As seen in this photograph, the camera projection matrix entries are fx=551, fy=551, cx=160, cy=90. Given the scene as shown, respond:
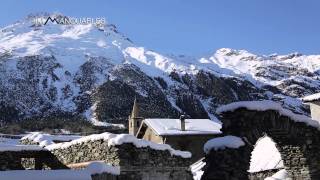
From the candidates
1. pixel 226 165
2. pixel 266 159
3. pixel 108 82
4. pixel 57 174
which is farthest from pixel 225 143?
pixel 108 82

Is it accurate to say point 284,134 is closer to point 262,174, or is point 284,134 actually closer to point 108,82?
point 262,174

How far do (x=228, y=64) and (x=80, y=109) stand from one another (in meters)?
103

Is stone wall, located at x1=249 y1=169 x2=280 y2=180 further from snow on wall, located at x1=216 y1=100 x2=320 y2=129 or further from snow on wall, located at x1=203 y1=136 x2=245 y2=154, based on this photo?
snow on wall, located at x1=203 y1=136 x2=245 y2=154

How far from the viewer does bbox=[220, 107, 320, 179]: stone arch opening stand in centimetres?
1574

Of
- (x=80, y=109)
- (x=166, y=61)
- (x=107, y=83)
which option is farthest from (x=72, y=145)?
(x=166, y=61)

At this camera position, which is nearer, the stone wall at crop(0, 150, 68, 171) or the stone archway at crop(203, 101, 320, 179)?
the stone archway at crop(203, 101, 320, 179)

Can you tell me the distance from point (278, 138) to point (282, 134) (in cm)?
34

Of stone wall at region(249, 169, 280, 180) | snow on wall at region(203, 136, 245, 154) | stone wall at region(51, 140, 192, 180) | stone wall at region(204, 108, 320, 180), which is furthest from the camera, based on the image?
stone wall at region(249, 169, 280, 180)

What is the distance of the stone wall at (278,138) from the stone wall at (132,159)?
4690 millimetres

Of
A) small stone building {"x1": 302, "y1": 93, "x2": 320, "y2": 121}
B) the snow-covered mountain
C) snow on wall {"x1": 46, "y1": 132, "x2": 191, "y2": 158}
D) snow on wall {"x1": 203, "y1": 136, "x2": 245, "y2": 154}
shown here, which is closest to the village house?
small stone building {"x1": 302, "y1": 93, "x2": 320, "y2": 121}

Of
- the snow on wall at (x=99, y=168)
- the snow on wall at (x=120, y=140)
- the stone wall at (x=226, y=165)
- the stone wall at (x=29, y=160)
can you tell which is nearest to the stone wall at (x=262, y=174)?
the snow on wall at (x=120, y=140)

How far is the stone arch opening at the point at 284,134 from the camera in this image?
1574 cm

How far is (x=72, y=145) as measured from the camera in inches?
849

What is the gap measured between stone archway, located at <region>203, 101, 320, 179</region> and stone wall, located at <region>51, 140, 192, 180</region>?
4789 mm
